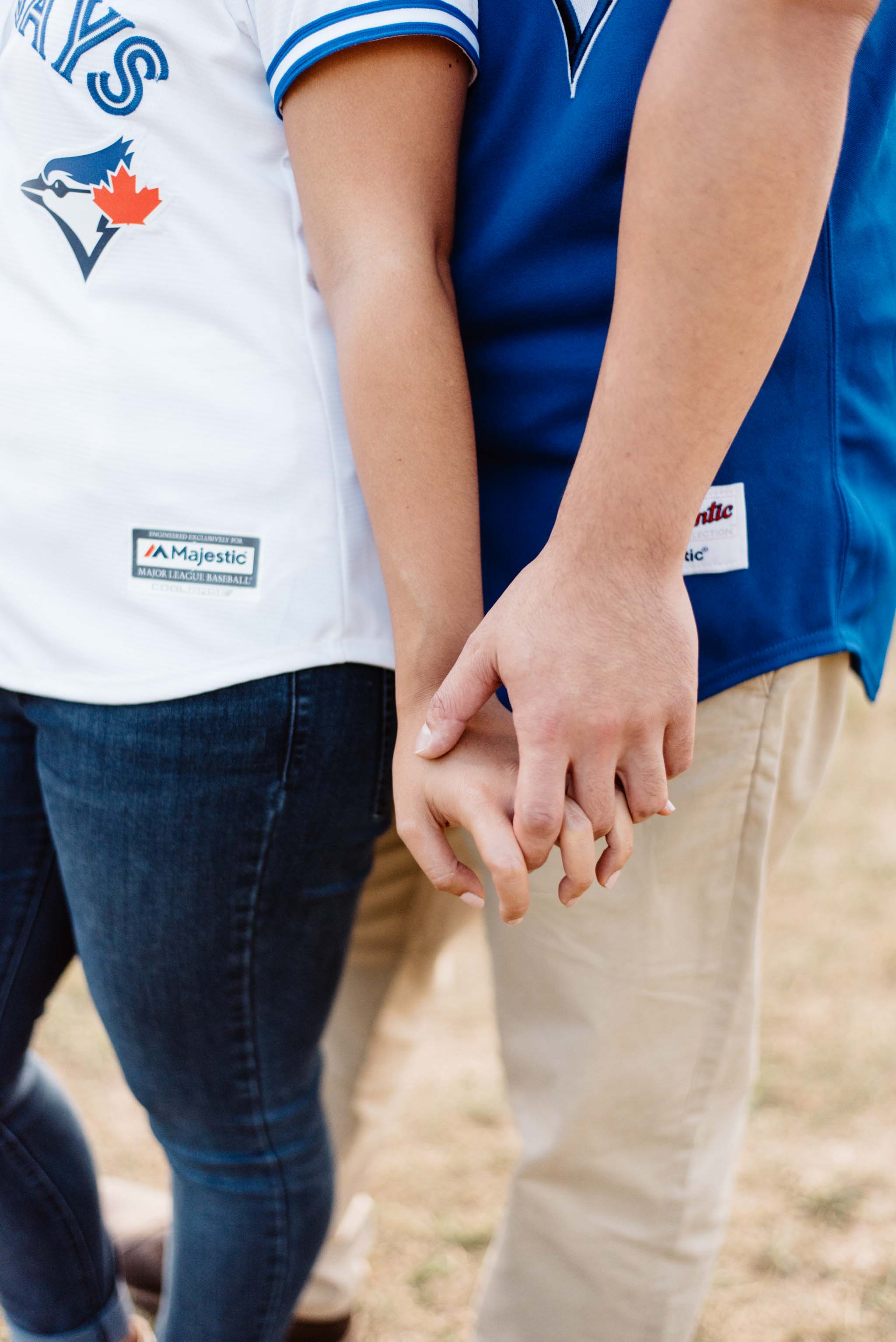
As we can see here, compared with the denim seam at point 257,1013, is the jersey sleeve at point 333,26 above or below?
above

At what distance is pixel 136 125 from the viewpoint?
2.77 feet

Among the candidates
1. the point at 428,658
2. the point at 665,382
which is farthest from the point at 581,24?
the point at 428,658

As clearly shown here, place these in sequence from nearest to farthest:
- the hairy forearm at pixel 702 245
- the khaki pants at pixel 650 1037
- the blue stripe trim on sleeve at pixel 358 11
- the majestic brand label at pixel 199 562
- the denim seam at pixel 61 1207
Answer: the hairy forearm at pixel 702 245
the blue stripe trim on sleeve at pixel 358 11
the majestic brand label at pixel 199 562
the khaki pants at pixel 650 1037
the denim seam at pixel 61 1207

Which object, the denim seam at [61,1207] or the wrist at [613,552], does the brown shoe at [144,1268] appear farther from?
the wrist at [613,552]

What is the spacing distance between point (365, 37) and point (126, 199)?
21 cm

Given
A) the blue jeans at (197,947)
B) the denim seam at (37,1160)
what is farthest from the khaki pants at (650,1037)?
the denim seam at (37,1160)

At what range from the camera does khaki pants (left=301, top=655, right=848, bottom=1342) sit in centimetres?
102

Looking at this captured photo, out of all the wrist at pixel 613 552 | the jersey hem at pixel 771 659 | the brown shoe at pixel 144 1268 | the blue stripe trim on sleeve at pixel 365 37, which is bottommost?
the brown shoe at pixel 144 1268

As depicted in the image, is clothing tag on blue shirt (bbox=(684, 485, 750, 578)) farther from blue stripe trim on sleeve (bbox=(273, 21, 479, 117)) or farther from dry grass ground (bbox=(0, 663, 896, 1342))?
dry grass ground (bbox=(0, 663, 896, 1342))

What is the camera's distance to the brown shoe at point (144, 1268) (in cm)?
157

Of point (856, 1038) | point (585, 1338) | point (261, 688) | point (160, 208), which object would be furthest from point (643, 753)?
point (856, 1038)

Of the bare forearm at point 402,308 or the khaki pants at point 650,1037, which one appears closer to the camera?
the bare forearm at point 402,308

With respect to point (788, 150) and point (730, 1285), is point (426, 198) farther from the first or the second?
point (730, 1285)

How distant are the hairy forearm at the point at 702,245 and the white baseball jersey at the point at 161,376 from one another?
0.23 m
